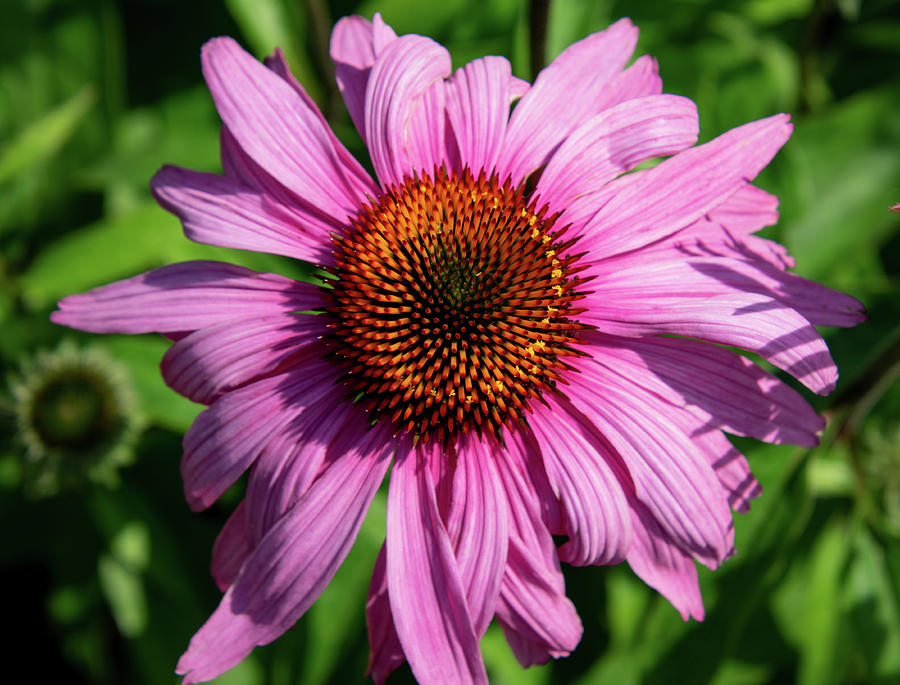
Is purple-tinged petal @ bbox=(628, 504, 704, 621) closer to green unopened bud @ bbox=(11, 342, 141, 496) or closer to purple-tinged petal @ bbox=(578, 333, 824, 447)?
purple-tinged petal @ bbox=(578, 333, 824, 447)

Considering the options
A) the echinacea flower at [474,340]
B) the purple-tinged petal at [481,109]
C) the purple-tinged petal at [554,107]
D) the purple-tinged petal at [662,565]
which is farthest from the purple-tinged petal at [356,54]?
the purple-tinged petal at [662,565]

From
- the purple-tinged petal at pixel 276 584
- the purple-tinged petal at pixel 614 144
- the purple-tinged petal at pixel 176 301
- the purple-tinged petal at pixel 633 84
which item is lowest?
the purple-tinged petal at pixel 276 584

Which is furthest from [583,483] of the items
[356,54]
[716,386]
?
[356,54]

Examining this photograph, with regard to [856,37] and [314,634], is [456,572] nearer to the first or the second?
[314,634]

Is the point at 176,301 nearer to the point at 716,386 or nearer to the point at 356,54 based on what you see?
the point at 356,54

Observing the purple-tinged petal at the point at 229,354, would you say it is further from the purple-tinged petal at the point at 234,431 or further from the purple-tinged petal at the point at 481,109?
the purple-tinged petal at the point at 481,109

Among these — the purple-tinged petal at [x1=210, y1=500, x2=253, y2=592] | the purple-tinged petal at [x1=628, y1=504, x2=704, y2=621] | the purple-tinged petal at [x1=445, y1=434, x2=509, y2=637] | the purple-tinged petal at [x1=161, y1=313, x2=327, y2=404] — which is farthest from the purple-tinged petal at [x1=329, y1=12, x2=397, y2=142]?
the purple-tinged petal at [x1=628, y1=504, x2=704, y2=621]

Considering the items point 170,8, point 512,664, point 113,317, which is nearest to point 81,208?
point 170,8
